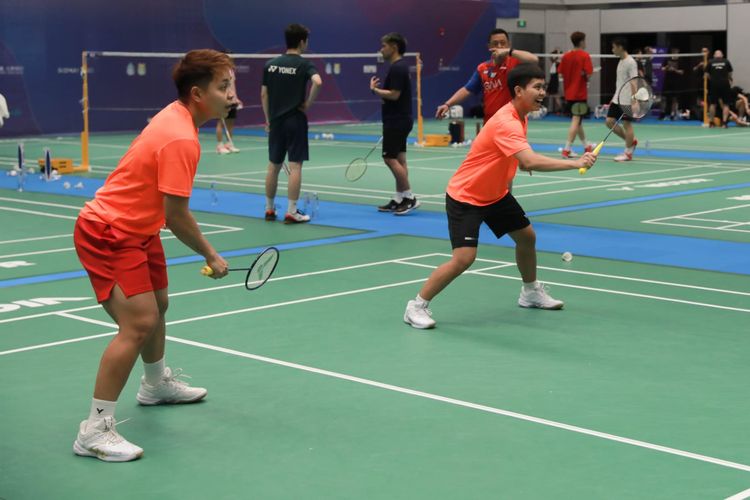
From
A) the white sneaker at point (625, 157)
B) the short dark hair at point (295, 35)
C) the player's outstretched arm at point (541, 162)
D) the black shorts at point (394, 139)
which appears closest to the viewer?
the player's outstretched arm at point (541, 162)

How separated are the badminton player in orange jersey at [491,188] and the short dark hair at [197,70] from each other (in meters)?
2.60

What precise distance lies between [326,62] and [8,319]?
2585 cm

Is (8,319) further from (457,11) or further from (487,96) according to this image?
(457,11)

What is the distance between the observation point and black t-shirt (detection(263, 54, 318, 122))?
1232cm

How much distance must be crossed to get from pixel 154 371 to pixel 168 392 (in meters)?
0.14

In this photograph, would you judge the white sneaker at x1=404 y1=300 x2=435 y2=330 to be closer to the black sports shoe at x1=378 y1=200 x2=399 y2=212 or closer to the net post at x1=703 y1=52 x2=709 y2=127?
the black sports shoe at x1=378 y1=200 x2=399 y2=212

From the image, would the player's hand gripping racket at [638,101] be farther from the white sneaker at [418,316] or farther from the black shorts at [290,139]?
the black shorts at [290,139]

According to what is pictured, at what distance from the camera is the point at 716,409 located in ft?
18.5

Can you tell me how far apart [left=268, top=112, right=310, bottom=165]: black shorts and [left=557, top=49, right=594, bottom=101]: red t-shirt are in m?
8.71

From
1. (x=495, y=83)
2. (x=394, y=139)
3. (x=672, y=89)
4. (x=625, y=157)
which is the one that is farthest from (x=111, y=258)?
(x=672, y=89)

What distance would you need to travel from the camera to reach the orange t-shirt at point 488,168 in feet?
24.2

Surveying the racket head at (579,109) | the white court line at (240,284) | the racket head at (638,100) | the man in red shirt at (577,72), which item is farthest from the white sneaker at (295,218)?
the man in red shirt at (577,72)

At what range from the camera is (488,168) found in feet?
24.7

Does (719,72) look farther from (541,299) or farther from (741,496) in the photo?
(741,496)
